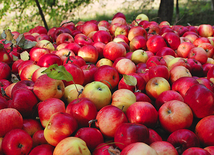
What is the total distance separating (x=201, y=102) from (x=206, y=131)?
0.23m

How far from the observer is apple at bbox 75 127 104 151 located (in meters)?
1.31

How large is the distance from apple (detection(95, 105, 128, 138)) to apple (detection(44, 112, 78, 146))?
22cm

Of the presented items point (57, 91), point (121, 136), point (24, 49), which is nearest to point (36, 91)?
point (57, 91)

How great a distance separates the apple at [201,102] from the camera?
1520 millimetres

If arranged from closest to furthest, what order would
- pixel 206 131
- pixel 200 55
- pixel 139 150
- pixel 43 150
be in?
pixel 139 150 → pixel 43 150 → pixel 206 131 → pixel 200 55

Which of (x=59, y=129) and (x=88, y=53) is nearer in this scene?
(x=59, y=129)

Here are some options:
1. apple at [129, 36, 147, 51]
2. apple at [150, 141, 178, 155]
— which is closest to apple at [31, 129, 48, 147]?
apple at [150, 141, 178, 155]

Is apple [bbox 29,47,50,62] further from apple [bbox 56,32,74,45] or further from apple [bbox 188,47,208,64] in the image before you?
apple [bbox 188,47,208,64]

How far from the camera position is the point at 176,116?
1493 millimetres

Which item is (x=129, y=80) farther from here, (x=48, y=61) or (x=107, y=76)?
(x=48, y=61)

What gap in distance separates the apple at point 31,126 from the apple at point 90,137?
0.43m

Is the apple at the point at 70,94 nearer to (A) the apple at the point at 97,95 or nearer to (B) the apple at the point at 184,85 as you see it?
(A) the apple at the point at 97,95

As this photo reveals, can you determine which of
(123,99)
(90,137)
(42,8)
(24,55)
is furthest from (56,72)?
(42,8)

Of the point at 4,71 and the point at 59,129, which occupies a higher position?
the point at 4,71
